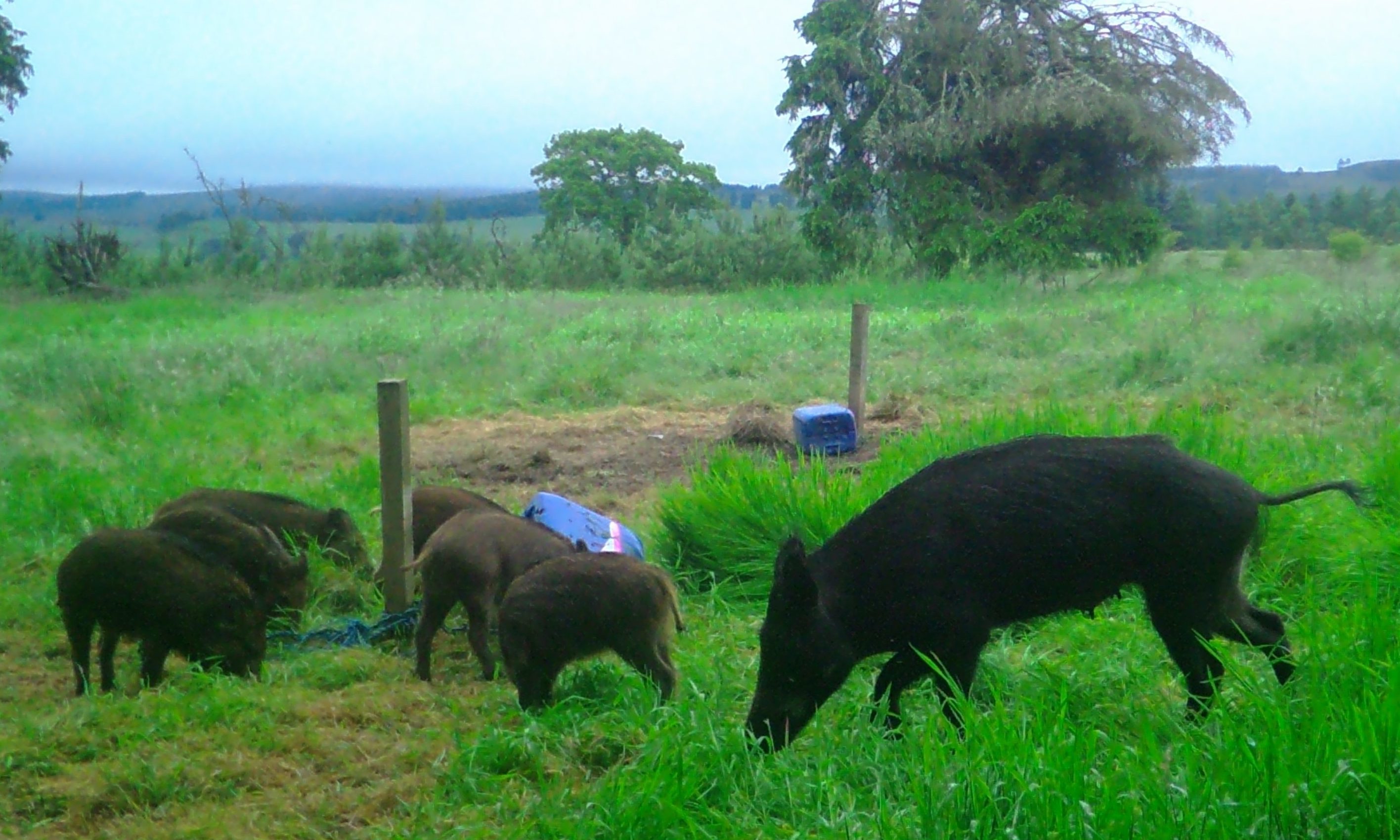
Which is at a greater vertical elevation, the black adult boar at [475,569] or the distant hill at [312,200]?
the distant hill at [312,200]

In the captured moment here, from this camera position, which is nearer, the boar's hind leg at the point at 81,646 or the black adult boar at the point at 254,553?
the boar's hind leg at the point at 81,646

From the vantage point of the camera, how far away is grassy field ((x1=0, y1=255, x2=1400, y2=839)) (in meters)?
2.83

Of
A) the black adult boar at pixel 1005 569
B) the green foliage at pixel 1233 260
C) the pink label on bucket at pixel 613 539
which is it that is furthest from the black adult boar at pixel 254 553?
the green foliage at pixel 1233 260

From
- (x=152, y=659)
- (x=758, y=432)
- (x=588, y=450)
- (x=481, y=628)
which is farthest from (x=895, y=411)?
(x=152, y=659)

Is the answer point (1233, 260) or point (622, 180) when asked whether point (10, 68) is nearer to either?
point (1233, 260)

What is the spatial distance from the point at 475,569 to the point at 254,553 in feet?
3.84

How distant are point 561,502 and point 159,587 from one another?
2.10m

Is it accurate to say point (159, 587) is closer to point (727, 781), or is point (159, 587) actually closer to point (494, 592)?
point (494, 592)

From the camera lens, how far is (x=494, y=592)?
208 inches

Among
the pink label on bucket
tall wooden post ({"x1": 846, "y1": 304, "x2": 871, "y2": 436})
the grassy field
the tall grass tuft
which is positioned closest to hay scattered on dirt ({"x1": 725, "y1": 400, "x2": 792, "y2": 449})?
tall wooden post ({"x1": 846, "y1": 304, "x2": 871, "y2": 436})

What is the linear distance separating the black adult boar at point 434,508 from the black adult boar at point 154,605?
3.81ft

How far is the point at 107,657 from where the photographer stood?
5.03 m

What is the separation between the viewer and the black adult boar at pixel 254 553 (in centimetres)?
555

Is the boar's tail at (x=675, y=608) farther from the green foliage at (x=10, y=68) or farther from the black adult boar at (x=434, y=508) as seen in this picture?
the green foliage at (x=10, y=68)
